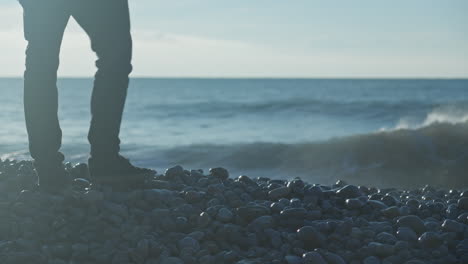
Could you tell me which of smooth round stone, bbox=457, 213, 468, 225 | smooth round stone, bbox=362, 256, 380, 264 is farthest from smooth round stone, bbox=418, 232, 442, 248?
smooth round stone, bbox=457, 213, 468, 225

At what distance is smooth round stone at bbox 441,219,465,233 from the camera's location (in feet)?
12.1

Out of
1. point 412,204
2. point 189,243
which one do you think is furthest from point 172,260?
point 412,204

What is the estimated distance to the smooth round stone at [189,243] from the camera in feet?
10.8

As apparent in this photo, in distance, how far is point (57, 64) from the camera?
12.4 ft

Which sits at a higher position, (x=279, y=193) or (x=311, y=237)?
(x=279, y=193)

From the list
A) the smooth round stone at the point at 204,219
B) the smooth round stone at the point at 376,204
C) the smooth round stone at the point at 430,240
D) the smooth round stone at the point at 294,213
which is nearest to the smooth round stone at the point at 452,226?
the smooth round stone at the point at 430,240

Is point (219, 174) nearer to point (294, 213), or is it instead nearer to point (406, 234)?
point (294, 213)

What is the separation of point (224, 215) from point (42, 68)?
1366mm

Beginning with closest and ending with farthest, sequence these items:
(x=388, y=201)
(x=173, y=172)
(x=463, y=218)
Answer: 1. (x=463, y=218)
2. (x=388, y=201)
3. (x=173, y=172)

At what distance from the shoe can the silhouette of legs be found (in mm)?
386

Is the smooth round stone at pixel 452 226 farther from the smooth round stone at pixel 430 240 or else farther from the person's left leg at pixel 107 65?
the person's left leg at pixel 107 65

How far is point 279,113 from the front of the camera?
2911cm

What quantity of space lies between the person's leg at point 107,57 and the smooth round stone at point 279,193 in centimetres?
111

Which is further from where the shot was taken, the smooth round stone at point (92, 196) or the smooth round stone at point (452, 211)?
the smooth round stone at point (452, 211)
